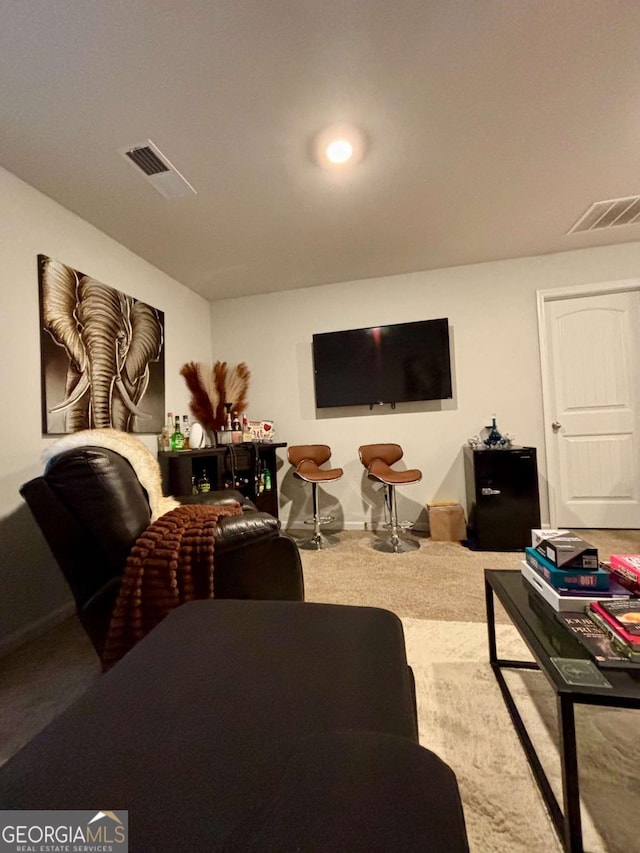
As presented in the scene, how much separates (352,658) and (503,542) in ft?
A: 8.19

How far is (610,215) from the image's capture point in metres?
2.62

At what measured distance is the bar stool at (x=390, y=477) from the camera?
291 cm

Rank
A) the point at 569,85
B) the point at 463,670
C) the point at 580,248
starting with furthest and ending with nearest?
1. the point at 580,248
2. the point at 569,85
3. the point at 463,670

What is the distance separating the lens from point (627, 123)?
1.80 m

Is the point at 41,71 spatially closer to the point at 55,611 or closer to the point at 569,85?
the point at 569,85

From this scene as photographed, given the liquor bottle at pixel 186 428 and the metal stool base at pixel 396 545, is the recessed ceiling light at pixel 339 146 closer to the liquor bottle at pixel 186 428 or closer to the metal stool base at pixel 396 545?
the liquor bottle at pixel 186 428

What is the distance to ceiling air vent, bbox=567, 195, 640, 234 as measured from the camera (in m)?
2.46

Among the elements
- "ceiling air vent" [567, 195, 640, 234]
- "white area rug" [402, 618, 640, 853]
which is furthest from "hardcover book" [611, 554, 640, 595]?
"ceiling air vent" [567, 195, 640, 234]

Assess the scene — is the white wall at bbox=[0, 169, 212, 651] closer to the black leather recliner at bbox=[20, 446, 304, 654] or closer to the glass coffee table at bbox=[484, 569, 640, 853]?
the black leather recliner at bbox=[20, 446, 304, 654]

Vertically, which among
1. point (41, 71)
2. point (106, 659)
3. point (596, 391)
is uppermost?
point (41, 71)

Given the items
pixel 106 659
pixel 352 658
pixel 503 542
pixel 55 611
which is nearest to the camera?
pixel 352 658

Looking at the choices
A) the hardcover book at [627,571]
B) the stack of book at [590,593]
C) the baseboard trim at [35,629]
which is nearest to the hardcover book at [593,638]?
the stack of book at [590,593]

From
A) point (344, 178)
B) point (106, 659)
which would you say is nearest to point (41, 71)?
point (344, 178)

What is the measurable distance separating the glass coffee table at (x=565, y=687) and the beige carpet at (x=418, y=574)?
80cm
